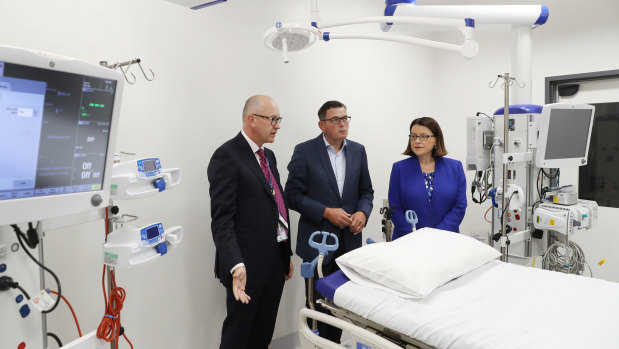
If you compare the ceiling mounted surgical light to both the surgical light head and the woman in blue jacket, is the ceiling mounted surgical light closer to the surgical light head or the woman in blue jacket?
the surgical light head

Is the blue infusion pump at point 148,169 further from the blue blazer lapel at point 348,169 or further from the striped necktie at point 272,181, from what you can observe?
the blue blazer lapel at point 348,169

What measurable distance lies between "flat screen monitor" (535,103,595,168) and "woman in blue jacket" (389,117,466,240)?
0.56 metres

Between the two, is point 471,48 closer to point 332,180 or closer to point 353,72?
point 332,180

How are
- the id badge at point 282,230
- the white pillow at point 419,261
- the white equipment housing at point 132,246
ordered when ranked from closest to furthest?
the white equipment housing at point 132,246
the white pillow at point 419,261
the id badge at point 282,230

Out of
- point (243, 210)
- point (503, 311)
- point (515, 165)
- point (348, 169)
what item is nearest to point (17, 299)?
point (243, 210)

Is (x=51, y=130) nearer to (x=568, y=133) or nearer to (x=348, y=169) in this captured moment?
(x=348, y=169)

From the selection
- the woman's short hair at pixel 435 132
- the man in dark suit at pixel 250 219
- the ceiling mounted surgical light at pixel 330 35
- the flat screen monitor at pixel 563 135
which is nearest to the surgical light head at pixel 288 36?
the ceiling mounted surgical light at pixel 330 35

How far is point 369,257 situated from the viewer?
1665 millimetres

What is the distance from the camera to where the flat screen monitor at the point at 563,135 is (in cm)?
253

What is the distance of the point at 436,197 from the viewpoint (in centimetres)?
249

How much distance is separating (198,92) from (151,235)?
1272mm

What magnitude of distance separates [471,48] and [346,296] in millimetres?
1279

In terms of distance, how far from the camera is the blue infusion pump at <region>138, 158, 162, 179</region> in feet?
4.59

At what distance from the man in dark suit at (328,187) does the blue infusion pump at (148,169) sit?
42.4 inches
